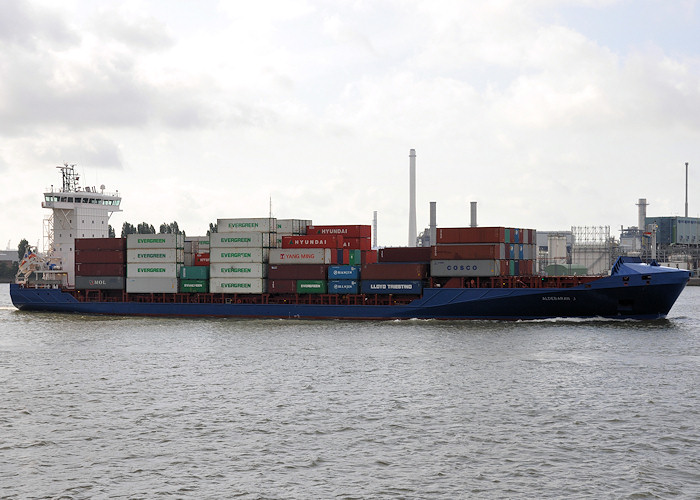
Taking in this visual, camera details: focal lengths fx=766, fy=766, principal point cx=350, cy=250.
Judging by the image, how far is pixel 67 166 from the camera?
77125 millimetres

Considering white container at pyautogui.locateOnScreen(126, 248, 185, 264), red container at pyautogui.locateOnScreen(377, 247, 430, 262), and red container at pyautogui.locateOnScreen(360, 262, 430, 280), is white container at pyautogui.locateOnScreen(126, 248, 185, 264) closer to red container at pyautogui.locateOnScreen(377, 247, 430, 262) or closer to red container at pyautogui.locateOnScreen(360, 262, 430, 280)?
red container at pyautogui.locateOnScreen(360, 262, 430, 280)

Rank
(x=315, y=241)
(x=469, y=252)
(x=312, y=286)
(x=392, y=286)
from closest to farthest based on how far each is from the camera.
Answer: (x=469, y=252), (x=392, y=286), (x=312, y=286), (x=315, y=241)

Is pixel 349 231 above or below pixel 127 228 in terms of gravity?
below

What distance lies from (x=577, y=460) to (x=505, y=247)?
118 ft

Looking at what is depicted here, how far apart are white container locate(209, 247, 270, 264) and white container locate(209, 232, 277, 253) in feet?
1.04

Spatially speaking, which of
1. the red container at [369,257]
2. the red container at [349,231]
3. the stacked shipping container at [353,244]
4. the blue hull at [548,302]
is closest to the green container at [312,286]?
the blue hull at [548,302]

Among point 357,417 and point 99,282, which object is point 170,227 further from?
point 357,417

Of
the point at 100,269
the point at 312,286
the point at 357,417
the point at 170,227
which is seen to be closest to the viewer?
the point at 357,417

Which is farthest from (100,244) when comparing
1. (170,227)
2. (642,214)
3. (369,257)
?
(642,214)

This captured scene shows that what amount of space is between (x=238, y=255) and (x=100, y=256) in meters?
13.9

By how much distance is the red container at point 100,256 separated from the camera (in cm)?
6729

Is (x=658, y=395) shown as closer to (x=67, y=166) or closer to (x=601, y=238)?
(x=67, y=166)

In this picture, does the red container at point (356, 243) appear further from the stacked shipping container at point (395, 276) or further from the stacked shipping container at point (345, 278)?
the stacked shipping container at point (395, 276)

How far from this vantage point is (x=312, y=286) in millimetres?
60562
